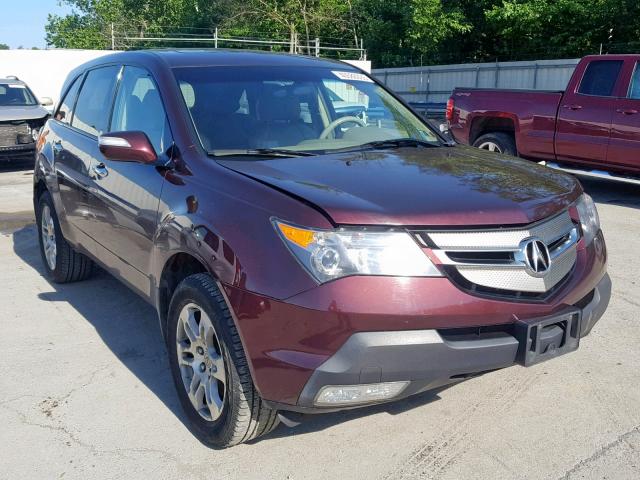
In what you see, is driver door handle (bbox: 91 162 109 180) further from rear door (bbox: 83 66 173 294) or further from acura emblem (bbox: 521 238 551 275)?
acura emblem (bbox: 521 238 551 275)

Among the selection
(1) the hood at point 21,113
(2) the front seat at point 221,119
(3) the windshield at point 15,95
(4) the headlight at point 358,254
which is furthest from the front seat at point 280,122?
(3) the windshield at point 15,95

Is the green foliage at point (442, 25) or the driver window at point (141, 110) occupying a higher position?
the green foliage at point (442, 25)

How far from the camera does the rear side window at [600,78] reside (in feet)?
29.4

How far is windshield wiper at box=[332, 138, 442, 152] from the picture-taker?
148 inches

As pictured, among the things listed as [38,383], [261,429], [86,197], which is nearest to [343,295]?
[261,429]

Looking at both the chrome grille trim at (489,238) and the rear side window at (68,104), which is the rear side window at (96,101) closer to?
the rear side window at (68,104)

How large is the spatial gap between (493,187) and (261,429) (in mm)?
1466

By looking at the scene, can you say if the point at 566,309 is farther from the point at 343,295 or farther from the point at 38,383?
the point at 38,383

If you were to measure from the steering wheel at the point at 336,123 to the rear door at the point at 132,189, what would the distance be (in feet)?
2.78

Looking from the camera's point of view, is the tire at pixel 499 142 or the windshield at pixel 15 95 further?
the windshield at pixel 15 95

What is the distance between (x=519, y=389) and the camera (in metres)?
3.73

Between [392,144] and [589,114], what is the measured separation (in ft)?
19.8

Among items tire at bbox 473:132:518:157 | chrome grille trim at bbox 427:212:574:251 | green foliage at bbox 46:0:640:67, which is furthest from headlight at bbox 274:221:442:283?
green foliage at bbox 46:0:640:67

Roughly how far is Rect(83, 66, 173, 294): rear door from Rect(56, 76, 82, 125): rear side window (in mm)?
1035
